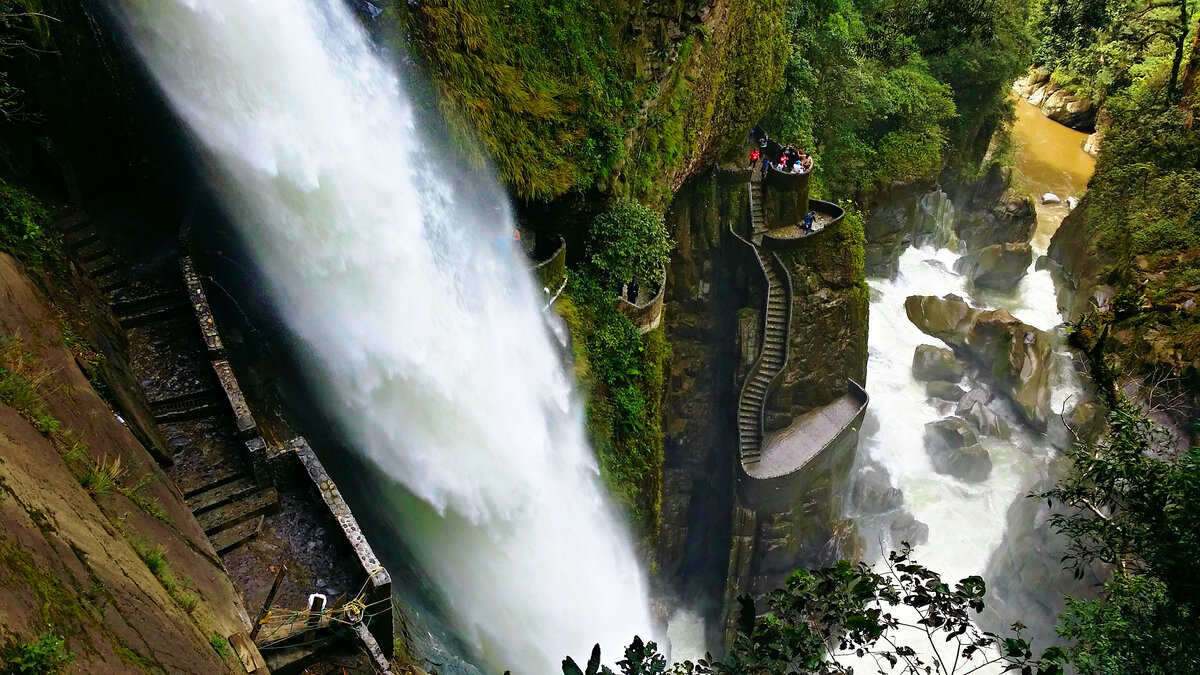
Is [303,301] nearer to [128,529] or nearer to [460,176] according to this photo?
[460,176]

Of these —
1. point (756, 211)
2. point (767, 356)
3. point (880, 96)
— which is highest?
point (880, 96)

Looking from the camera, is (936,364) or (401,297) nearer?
(401,297)

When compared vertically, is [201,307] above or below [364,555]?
above

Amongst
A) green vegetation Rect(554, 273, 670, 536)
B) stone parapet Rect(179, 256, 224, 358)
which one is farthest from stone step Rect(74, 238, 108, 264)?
green vegetation Rect(554, 273, 670, 536)

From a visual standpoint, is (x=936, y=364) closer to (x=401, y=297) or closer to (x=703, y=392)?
(x=703, y=392)

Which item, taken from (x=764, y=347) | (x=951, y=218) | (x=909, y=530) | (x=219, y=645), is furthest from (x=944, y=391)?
(x=219, y=645)

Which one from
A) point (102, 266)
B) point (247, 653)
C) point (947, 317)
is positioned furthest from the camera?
point (947, 317)
